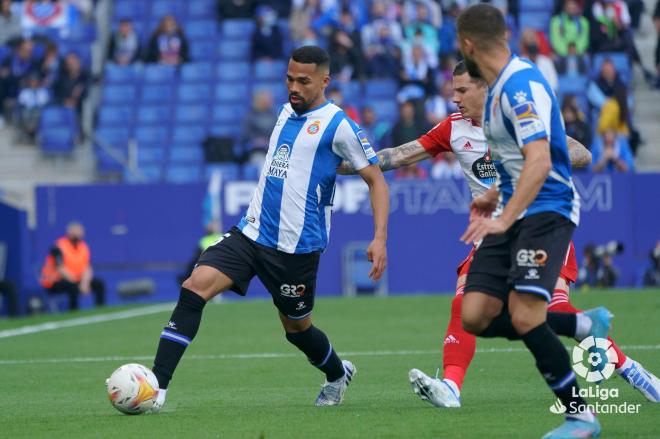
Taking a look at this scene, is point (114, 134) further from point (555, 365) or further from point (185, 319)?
point (555, 365)

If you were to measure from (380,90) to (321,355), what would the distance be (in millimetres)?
16956

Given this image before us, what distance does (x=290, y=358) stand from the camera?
11461 mm

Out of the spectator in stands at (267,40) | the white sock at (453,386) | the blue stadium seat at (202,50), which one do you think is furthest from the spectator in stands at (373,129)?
the white sock at (453,386)

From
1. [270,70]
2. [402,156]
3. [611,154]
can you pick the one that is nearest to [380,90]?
[270,70]

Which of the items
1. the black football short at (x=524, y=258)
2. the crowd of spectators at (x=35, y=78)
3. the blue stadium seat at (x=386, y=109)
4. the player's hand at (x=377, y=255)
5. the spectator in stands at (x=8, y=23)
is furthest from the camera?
the spectator in stands at (x=8, y=23)

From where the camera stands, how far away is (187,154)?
24.4 metres

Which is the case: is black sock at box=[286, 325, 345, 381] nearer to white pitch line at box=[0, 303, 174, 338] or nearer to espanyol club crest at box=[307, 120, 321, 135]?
espanyol club crest at box=[307, 120, 321, 135]

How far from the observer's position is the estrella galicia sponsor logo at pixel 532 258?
245 inches

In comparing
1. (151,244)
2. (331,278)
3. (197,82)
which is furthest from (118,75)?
(331,278)

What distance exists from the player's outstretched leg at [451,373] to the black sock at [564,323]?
875 mm

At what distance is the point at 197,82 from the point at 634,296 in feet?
37.7

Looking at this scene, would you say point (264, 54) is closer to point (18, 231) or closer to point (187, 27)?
point (187, 27)

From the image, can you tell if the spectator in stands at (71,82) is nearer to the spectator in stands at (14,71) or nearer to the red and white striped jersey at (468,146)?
the spectator in stands at (14,71)

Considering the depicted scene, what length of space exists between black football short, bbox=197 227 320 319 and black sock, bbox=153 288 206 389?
0.27 meters
